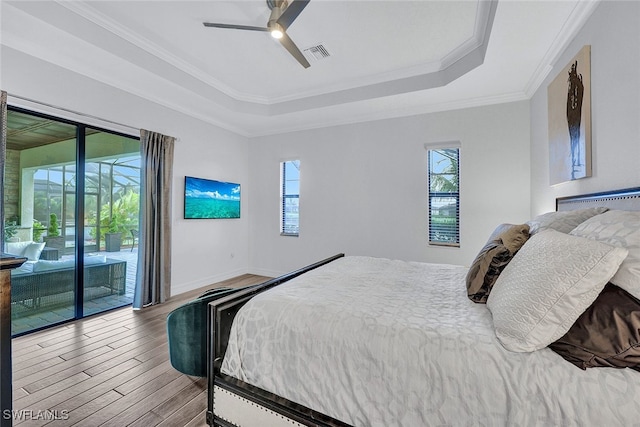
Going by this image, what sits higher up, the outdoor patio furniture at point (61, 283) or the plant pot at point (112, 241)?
the plant pot at point (112, 241)

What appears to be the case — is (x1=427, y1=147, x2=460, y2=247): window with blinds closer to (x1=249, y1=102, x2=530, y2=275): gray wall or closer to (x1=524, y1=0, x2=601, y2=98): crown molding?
(x1=249, y1=102, x2=530, y2=275): gray wall

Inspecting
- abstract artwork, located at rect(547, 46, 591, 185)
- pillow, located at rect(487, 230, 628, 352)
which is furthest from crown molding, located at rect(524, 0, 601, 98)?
pillow, located at rect(487, 230, 628, 352)

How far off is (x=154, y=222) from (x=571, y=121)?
177 inches

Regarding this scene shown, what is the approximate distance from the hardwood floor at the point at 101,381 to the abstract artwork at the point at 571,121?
10.5 ft

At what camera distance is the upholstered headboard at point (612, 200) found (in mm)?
1411

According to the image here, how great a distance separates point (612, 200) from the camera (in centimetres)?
161

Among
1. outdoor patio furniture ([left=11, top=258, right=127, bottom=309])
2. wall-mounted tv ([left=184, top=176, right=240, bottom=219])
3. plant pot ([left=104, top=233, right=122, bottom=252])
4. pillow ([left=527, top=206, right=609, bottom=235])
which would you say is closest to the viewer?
pillow ([left=527, top=206, right=609, bottom=235])

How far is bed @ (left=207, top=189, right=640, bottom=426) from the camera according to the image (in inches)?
35.9

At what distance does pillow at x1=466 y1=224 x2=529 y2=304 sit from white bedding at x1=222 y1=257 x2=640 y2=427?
0.09 m

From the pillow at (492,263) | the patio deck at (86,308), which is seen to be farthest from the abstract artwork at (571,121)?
the patio deck at (86,308)

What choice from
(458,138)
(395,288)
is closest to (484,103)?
(458,138)

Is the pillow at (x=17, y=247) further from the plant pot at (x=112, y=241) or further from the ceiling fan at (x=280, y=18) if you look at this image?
the ceiling fan at (x=280, y=18)

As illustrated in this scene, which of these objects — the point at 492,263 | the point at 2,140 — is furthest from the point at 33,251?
the point at 492,263

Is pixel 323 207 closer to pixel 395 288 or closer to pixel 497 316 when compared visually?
pixel 395 288
